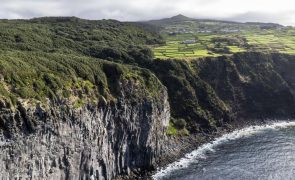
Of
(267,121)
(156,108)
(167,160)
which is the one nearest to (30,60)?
(156,108)

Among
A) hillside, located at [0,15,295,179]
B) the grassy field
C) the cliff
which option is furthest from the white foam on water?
the grassy field

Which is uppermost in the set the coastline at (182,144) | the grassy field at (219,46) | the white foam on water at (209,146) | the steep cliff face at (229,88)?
the grassy field at (219,46)

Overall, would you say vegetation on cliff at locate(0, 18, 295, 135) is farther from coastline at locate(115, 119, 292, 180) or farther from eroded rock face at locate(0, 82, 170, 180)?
coastline at locate(115, 119, 292, 180)

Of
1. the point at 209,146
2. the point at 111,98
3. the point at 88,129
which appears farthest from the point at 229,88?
the point at 88,129

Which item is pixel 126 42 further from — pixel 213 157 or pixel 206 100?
pixel 213 157

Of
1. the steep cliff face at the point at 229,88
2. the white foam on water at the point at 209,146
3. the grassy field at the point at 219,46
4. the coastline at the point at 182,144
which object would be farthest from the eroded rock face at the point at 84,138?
the grassy field at the point at 219,46

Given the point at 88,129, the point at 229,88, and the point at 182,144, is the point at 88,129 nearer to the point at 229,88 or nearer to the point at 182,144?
the point at 182,144

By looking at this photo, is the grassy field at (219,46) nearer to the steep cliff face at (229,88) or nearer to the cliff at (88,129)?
the steep cliff face at (229,88)
